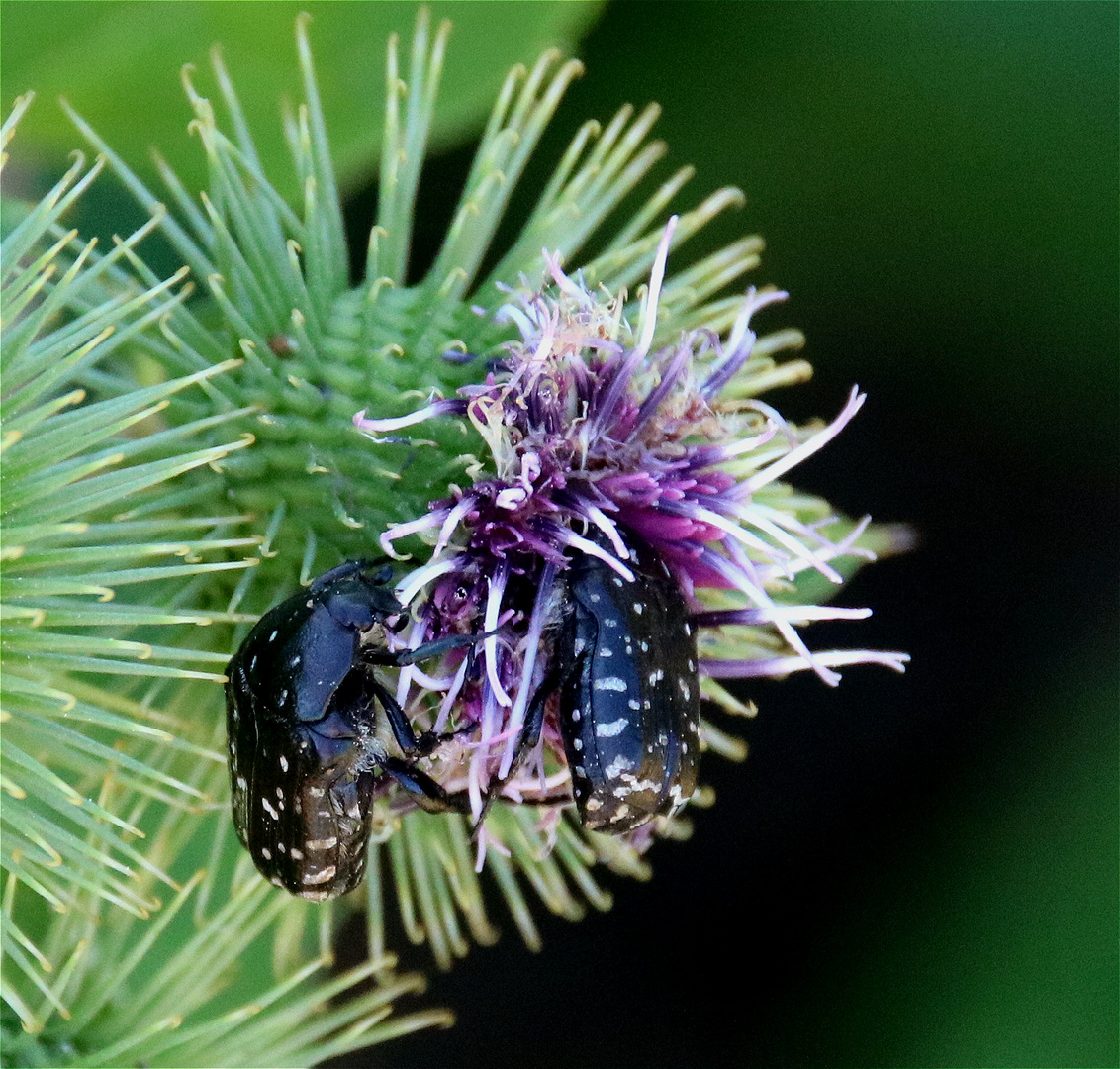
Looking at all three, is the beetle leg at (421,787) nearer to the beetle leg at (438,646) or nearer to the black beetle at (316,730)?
the black beetle at (316,730)

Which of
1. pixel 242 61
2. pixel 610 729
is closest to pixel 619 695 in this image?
pixel 610 729

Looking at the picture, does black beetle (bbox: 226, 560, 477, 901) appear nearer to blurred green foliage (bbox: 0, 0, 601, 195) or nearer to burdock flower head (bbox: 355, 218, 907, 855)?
burdock flower head (bbox: 355, 218, 907, 855)

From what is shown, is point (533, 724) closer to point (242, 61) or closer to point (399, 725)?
point (399, 725)

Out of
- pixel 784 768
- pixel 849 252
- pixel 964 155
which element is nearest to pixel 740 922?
pixel 784 768

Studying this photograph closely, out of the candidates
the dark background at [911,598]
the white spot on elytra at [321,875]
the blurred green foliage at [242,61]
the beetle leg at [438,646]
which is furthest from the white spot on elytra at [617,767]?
the dark background at [911,598]

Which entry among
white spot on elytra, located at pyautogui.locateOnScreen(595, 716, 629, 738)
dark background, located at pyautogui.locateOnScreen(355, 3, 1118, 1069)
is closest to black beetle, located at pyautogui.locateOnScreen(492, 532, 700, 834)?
white spot on elytra, located at pyautogui.locateOnScreen(595, 716, 629, 738)
